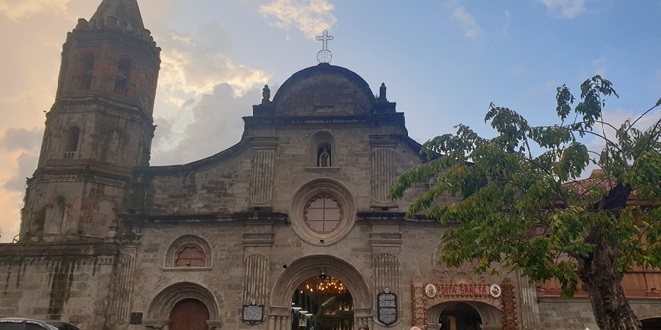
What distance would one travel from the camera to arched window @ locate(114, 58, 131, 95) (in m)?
22.8

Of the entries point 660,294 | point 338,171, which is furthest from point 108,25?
point 660,294

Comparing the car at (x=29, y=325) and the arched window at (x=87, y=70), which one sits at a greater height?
the arched window at (x=87, y=70)

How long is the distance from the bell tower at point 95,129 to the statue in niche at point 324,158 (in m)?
8.02

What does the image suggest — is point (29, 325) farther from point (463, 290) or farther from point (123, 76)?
point (123, 76)

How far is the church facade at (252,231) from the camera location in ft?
60.3

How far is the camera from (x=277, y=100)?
21406mm

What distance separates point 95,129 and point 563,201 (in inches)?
712

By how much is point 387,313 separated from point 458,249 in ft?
21.7

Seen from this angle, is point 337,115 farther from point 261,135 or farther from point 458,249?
point 458,249

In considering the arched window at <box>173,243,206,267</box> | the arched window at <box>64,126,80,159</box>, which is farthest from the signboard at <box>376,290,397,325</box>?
the arched window at <box>64,126,80,159</box>

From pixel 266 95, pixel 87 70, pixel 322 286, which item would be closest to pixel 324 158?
pixel 266 95

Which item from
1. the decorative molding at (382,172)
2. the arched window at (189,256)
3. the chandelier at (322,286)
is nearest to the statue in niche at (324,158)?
the decorative molding at (382,172)

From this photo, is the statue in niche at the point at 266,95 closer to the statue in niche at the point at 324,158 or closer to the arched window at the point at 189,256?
the statue in niche at the point at 324,158

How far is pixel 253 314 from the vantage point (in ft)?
59.9
